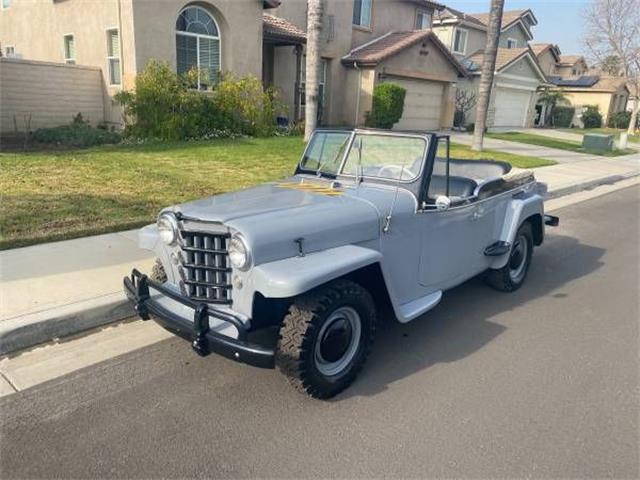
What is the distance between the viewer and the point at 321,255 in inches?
125

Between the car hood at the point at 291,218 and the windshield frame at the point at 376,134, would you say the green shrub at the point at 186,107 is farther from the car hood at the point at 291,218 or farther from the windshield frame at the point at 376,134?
the car hood at the point at 291,218

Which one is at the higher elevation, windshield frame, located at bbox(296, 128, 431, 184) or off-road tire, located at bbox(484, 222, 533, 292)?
windshield frame, located at bbox(296, 128, 431, 184)

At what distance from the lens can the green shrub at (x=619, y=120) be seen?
40.9 meters

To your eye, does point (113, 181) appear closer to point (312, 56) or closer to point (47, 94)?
point (312, 56)

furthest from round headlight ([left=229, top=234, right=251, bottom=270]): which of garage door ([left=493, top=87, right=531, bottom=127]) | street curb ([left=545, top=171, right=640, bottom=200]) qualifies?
garage door ([left=493, top=87, right=531, bottom=127])

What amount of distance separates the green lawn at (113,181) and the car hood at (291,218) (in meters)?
3.22

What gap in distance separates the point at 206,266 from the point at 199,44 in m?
13.9

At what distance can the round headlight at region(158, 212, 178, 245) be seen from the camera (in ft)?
11.0

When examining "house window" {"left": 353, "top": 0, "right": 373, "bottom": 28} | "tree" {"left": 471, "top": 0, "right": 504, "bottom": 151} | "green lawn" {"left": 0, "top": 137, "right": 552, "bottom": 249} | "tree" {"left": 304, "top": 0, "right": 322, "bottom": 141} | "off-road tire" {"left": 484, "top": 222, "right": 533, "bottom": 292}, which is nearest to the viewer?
"off-road tire" {"left": 484, "top": 222, "right": 533, "bottom": 292}

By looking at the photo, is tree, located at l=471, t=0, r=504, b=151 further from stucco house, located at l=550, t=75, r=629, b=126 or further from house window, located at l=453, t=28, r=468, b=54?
stucco house, located at l=550, t=75, r=629, b=126

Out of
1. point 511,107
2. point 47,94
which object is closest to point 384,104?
point 47,94

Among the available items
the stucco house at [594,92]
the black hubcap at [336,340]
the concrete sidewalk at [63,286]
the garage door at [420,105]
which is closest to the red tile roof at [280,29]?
the garage door at [420,105]

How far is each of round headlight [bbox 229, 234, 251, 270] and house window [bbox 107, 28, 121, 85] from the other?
13.9 meters

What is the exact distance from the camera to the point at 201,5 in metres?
15.0
